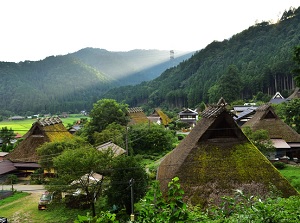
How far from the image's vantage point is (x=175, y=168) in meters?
16.0

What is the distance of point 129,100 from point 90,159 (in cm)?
9839

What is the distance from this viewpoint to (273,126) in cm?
2852

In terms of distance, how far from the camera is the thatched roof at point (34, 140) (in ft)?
97.0

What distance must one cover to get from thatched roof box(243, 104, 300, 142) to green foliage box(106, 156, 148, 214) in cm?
1515

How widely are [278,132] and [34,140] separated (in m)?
24.5

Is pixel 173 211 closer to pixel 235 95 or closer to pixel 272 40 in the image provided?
pixel 235 95

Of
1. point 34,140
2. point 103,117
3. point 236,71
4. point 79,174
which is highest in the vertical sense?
point 236,71

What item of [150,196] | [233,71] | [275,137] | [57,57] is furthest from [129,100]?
[150,196]

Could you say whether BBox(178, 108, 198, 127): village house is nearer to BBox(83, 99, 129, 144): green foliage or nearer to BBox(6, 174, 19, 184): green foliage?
BBox(83, 99, 129, 144): green foliage

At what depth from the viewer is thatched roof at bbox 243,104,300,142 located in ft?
91.3

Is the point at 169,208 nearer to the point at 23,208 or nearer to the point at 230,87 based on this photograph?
the point at 23,208

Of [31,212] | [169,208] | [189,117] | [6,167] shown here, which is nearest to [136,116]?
[189,117]

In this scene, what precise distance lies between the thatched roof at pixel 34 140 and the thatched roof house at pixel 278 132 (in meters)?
20.9

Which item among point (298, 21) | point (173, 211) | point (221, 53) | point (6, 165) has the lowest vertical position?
point (6, 165)
